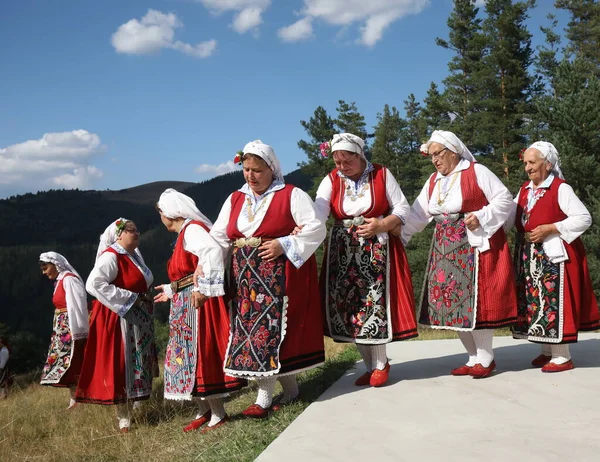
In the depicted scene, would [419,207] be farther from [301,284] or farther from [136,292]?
[136,292]

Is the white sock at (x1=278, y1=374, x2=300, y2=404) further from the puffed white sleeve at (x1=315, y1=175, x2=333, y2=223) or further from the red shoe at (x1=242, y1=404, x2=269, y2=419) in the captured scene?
the puffed white sleeve at (x1=315, y1=175, x2=333, y2=223)

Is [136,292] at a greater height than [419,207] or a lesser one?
lesser

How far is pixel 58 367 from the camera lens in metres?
6.62

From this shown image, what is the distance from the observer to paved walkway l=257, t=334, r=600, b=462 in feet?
10.7

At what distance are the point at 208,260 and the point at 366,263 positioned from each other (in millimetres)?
1218

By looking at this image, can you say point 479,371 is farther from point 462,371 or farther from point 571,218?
point 571,218

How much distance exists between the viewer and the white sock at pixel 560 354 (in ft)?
15.8

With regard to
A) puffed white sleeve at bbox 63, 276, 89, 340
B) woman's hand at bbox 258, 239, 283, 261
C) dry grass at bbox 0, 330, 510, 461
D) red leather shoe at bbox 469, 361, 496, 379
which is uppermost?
woman's hand at bbox 258, 239, 283, 261

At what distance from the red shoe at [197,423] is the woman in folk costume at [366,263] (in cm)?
112

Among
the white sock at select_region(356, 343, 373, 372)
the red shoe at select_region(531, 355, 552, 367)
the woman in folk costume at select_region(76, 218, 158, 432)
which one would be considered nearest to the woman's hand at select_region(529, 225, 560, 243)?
the red shoe at select_region(531, 355, 552, 367)

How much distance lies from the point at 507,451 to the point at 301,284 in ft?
5.69

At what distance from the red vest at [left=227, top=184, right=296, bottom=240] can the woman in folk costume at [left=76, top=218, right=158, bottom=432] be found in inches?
45.5

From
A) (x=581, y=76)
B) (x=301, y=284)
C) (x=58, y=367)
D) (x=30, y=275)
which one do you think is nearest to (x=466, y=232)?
(x=301, y=284)

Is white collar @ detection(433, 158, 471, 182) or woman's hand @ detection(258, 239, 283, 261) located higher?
white collar @ detection(433, 158, 471, 182)
